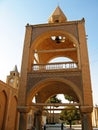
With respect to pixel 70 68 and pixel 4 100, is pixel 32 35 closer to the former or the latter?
pixel 70 68

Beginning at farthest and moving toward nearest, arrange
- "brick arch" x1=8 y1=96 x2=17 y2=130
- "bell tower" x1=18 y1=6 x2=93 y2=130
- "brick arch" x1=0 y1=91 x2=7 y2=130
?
"brick arch" x1=8 y1=96 x2=17 y2=130, "brick arch" x1=0 y1=91 x2=7 y2=130, "bell tower" x1=18 y1=6 x2=93 y2=130

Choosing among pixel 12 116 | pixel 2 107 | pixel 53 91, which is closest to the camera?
pixel 53 91

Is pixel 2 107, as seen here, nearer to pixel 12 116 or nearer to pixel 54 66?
pixel 12 116

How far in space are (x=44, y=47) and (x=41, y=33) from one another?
9.80 feet

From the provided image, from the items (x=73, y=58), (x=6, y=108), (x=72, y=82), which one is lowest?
(x=6, y=108)

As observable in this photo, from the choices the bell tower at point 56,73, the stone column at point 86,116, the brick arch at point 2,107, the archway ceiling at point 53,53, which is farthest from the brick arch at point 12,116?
the stone column at point 86,116

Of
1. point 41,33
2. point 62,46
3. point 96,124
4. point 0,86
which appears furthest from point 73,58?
point 96,124

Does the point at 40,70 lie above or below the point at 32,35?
below

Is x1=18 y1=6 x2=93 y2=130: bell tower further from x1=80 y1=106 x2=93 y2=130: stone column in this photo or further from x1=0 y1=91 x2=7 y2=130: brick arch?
x1=0 y1=91 x2=7 y2=130: brick arch

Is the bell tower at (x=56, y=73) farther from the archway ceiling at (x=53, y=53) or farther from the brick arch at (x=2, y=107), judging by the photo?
the brick arch at (x=2, y=107)

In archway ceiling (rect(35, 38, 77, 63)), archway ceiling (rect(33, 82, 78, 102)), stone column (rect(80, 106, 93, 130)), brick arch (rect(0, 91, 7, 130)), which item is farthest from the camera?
brick arch (rect(0, 91, 7, 130))

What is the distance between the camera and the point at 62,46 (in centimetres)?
1634

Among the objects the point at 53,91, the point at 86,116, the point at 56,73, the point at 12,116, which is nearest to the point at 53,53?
the point at 53,91

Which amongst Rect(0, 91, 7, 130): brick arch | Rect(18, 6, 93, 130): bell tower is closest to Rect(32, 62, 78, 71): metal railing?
Rect(18, 6, 93, 130): bell tower
